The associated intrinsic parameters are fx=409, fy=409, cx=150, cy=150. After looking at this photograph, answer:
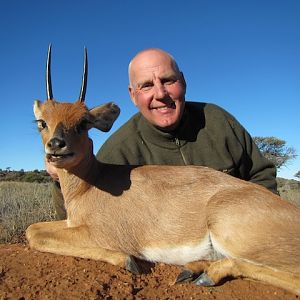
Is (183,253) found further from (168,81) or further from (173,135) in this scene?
(168,81)

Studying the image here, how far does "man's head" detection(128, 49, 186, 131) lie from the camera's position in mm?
7586

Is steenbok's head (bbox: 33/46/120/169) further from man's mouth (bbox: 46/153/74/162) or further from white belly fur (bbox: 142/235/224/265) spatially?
white belly fur (bbox: 142/235/224/265)

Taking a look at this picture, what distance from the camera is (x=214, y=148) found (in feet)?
25.3

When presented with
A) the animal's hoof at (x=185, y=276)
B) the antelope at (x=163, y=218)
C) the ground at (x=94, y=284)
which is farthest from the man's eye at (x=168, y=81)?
the animal's hoof at (x=185, y=276)

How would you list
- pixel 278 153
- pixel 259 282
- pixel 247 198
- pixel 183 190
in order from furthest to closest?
pixel 278 153 → pixel 183 190 → pixel 247 198 → pixel 259 282

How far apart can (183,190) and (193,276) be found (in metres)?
1.19

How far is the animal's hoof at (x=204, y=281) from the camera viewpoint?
450 centimetres

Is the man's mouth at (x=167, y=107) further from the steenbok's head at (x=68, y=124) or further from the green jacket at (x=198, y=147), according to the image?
the steenbok's head at (x=68, y=124)

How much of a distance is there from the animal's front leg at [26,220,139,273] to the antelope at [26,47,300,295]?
1cm

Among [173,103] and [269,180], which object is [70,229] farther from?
[269,180]

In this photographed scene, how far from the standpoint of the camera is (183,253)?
521cm

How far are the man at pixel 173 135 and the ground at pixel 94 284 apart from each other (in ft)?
9.38

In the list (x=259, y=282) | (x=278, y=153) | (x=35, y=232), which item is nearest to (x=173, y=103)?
(x=35, y=232)

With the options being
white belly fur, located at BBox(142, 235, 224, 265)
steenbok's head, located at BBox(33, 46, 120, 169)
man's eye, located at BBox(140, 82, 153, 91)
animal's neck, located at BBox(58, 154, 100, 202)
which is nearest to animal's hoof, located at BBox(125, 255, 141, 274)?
white belly fur, located at BBox(142, 235, 224, 265)
